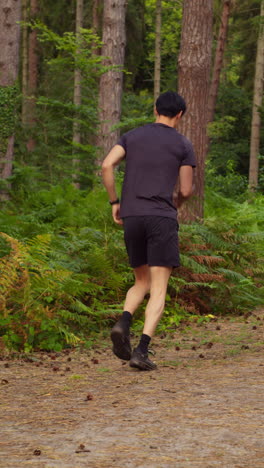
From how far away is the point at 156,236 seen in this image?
5.82 metres

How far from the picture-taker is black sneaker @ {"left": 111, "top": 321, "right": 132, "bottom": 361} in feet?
19.5

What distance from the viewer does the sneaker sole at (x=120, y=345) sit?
19.5ft

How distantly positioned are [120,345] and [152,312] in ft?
1.32

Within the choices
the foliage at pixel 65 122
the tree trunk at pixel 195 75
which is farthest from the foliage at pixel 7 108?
the tree trunk at pixel 195 75

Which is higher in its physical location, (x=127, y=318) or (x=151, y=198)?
(x=151, y=198)

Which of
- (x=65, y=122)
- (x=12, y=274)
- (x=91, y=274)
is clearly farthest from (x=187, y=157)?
(x=65, y=122)

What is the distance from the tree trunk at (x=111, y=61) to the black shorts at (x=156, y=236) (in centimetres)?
1077

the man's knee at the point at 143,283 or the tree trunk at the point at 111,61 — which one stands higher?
the tree trunk at the point at 111,61

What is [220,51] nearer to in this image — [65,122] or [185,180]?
[65,122]

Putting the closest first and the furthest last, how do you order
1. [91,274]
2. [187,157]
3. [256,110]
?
[187,157] < [91,274] < [256,110]

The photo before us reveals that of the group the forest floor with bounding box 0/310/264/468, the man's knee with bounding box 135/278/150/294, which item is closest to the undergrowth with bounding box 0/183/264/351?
the forest floor with bounding box 0/310/264/468

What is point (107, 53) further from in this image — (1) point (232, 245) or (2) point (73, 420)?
(2) point (73, 420)

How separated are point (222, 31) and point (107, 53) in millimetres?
15283

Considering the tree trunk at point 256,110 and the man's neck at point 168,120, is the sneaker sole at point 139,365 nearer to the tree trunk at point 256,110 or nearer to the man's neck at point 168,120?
the man's neck at point 168,120
